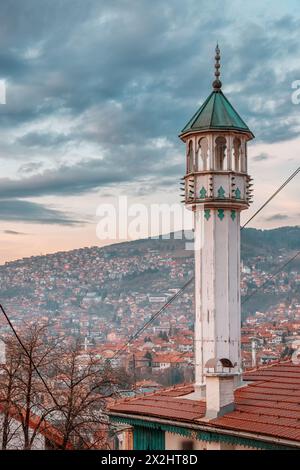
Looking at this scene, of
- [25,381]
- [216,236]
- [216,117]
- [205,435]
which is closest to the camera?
[205,435]

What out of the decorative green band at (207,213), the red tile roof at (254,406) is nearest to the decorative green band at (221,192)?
the decorative green band at (207,213)

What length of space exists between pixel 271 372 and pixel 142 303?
16165 centimetres

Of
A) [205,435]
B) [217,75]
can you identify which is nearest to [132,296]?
[217,75]

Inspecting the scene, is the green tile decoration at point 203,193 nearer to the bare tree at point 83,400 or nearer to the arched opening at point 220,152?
the arched opening at point 220,152

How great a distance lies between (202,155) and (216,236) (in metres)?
1.82

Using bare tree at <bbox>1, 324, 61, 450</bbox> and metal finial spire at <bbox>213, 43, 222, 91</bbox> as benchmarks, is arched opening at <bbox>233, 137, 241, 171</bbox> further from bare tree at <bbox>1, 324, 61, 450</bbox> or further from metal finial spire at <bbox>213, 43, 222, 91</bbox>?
bare tree at <bbox>1, 324, 61, 450</bbox>

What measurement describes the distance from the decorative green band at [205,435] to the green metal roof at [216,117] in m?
6.32

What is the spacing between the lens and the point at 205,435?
48.4 ft

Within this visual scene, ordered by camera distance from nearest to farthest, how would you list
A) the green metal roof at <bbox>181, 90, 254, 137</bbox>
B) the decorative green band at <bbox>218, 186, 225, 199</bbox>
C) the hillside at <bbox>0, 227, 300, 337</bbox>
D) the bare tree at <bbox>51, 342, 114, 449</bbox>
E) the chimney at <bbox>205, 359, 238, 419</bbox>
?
the chimney at <bbox>205, 359, 238, 419</bbox> → the decorative green band at <bbox>218, 186, 225, 199</bbox> → the green metal roof at <bbox>181, 90, 254, 137</bbox> → the bare tree at <bbox>51, 342, 114, 449</bbox> → the hillside at <bbox>0, 227, 300, 337</bbox>

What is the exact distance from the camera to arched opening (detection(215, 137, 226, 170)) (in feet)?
60.7

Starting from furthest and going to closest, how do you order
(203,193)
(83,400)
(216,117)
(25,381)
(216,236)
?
(25,381), (83,400), (216,117), (216,236), (203,193)

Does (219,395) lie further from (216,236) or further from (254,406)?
(216,236)

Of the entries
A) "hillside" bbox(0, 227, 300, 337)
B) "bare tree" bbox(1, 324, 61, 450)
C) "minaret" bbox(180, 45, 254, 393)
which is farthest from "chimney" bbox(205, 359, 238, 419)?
"hillside" bbox(0, 227, 300, 337)

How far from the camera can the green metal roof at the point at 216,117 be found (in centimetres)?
1828
